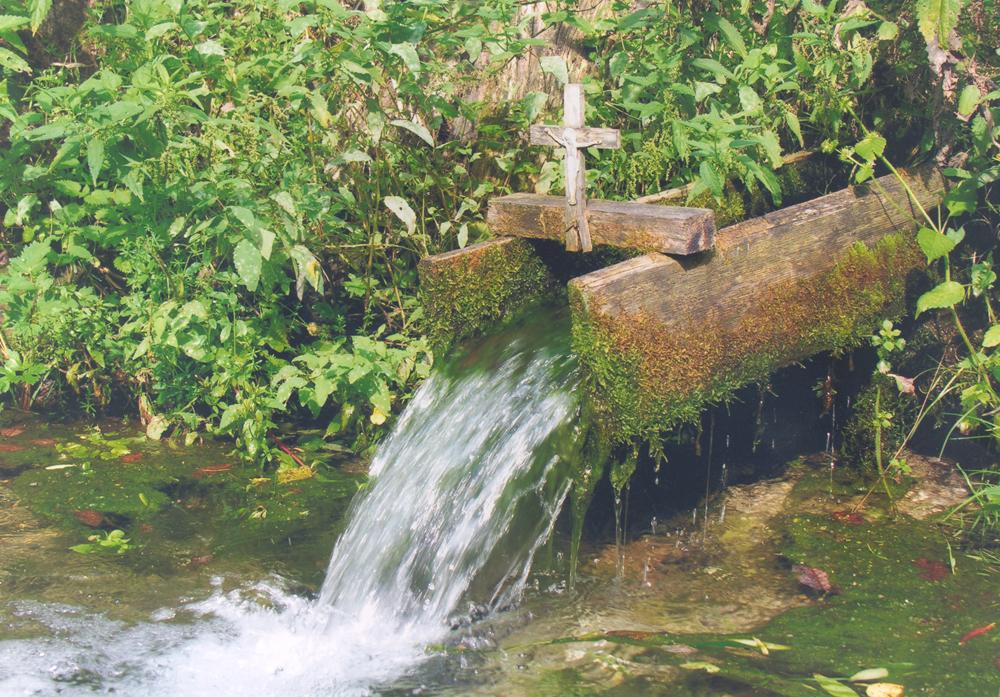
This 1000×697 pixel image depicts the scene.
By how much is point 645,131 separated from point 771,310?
129cm

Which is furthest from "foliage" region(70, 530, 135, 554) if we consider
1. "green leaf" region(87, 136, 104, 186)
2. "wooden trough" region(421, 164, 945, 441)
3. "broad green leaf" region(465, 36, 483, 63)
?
"broad green leaf" region(465, 36, 483, 63)

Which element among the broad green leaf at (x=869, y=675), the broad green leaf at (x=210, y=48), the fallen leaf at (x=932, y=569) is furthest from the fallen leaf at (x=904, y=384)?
the broad green leaf at (x=210, y=48)

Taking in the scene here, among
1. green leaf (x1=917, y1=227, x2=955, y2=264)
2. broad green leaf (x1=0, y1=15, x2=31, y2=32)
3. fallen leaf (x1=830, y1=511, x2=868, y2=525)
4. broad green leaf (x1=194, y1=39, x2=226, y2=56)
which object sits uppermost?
broad green leaf (x1=0, y1=15, x2=31, y2=32)

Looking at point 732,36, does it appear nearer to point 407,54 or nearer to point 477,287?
point 407,54

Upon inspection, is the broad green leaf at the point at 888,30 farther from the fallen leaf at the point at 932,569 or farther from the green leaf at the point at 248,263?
the green leaf at the point at 248,263

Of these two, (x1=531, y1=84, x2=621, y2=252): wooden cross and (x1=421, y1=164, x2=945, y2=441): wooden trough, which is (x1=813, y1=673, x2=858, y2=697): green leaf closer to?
(x1=421, y1=164, x2=945, y2=441): wooden trough

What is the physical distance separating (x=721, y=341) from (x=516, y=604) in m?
1.16

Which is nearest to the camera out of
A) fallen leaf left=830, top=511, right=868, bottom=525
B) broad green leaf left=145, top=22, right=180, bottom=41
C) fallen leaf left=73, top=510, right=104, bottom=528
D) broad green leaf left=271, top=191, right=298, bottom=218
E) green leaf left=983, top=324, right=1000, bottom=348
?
green leaf left=983, top=324, right=1000, bottom=348

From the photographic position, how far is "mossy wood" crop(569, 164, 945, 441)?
3572 millimetres

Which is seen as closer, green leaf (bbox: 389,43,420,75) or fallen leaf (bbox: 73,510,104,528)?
fallen leaf (bbox: 73,510,104,528)

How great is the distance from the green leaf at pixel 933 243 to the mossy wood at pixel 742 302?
0.22 meters

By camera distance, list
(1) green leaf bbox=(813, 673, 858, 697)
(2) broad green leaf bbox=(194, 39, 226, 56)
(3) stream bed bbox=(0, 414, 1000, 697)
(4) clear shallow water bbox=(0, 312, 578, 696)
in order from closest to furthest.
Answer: (1) green leaf bbox=(813, 673, 858, 697)
(3) stream bed bbox=(0, 414, 1000, 697)
(4) clear shallow water bbox=(0, 312, 578, 696)
(2) broad green leaf bbox=(194, 39, 226, 56)

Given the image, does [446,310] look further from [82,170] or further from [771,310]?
[82,170]

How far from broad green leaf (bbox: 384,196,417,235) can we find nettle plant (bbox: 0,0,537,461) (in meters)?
0.01
